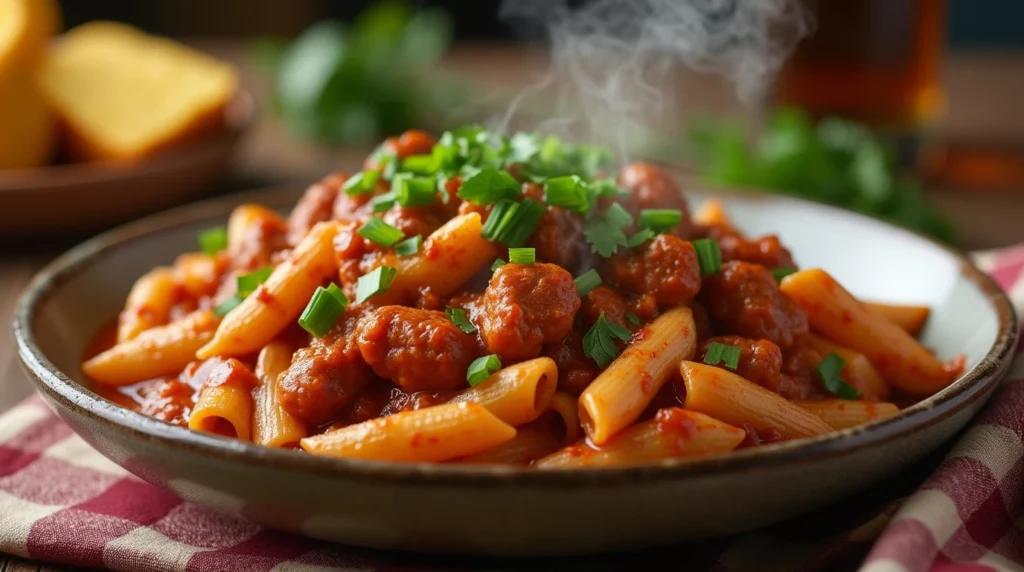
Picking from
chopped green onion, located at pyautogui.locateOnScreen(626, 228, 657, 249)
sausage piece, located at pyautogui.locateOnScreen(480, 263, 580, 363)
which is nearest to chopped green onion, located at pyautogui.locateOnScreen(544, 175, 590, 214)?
chopped green onion, located at pyautogui.locateOnScreen(626, 228, 657, 249)

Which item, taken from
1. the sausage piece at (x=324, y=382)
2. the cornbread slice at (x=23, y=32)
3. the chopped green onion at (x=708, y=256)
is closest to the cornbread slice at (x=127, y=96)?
the cornbread slice at (x=23, y=32)

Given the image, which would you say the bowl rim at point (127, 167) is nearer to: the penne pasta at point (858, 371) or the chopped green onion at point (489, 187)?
the chopped green onion at point (489, 187)

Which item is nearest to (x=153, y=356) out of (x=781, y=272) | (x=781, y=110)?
(x=781, y=272)

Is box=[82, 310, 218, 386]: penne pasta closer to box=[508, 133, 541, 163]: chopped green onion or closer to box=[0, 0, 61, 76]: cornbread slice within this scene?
box=[508, 133, 541, 163]: chopped green onion

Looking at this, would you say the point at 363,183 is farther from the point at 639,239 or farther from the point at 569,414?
the point at 569,414

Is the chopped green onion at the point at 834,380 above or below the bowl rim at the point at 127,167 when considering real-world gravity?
above
